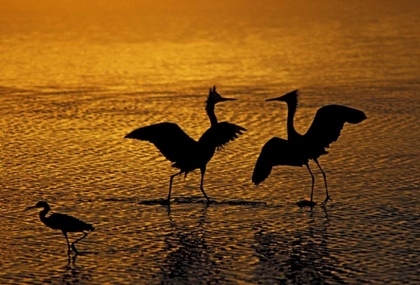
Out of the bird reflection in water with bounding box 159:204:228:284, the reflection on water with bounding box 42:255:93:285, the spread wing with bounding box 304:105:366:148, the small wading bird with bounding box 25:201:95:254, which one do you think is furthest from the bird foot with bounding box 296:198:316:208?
the reflection on water with bounding box 42:255:93:285

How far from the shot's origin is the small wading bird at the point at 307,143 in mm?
16141

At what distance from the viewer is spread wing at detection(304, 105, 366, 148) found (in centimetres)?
1630

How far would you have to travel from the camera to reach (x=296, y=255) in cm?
1348

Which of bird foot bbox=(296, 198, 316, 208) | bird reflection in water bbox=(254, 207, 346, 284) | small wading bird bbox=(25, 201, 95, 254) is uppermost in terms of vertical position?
bird foot bbox=(296, 198, 316, 208)

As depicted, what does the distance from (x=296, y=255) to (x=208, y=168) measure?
207 inches

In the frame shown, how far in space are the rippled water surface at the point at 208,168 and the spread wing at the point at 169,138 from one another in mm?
575

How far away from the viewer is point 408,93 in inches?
1018

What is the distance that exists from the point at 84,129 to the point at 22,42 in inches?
722

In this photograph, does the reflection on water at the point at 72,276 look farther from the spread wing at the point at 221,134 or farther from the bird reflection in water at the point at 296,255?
the spread wing at the point at 221,134

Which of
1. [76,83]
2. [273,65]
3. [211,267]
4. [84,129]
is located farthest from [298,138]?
[273,65]

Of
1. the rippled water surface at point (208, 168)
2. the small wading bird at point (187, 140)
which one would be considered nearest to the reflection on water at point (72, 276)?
the rippled water surface at point (208, 168)

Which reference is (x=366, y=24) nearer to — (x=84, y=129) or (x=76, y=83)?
(x=76, y=83)

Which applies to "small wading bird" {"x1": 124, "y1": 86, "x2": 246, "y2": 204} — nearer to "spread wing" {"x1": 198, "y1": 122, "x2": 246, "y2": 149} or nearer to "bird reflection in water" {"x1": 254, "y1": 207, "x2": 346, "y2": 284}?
"spread wing" {"x1": 198, "y1": 122, "x2": 246, "y2": 149}

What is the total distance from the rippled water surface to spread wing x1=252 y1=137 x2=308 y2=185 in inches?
13.7
